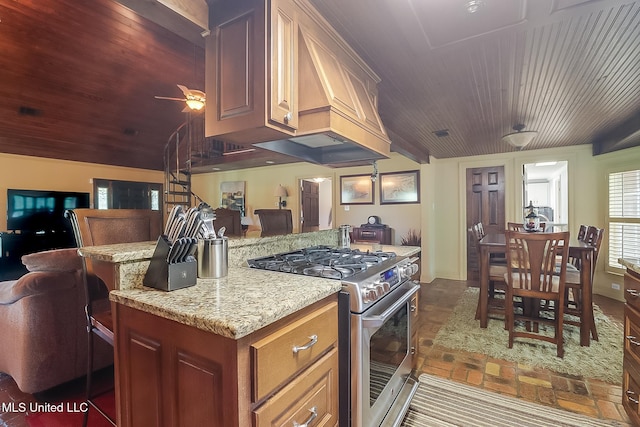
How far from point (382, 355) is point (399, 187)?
174 inches

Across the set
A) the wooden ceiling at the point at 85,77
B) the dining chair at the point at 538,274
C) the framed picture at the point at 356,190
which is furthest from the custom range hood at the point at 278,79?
the framed picture at the point at 356,190

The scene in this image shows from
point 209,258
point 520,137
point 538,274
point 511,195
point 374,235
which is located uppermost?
point 520,137

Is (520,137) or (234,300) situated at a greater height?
(520,137)

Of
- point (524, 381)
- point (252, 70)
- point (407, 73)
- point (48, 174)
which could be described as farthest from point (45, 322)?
point (48, 174)

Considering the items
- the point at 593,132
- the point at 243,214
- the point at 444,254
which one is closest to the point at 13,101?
the point at 243,214

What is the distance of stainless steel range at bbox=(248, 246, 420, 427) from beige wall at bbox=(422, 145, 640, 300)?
3.54 metres

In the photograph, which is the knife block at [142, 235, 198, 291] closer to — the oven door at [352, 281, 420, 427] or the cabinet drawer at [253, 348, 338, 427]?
the cabinet drawer at [253, 348, 338, 427]

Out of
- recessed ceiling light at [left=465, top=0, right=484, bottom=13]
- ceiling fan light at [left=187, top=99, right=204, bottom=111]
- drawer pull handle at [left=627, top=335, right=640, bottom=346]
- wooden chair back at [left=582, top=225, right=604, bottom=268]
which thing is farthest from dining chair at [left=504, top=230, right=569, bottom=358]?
ceiling fan light at [left=187, top=99, right=204, bottom=111]

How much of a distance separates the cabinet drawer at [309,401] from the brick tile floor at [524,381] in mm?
1425

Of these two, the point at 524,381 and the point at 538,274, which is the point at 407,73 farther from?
the point at 524,381

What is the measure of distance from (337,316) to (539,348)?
2464 millimetres

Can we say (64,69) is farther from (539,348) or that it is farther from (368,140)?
(539,348)

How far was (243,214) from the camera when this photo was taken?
738 centimetres

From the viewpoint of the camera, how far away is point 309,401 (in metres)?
1.05
